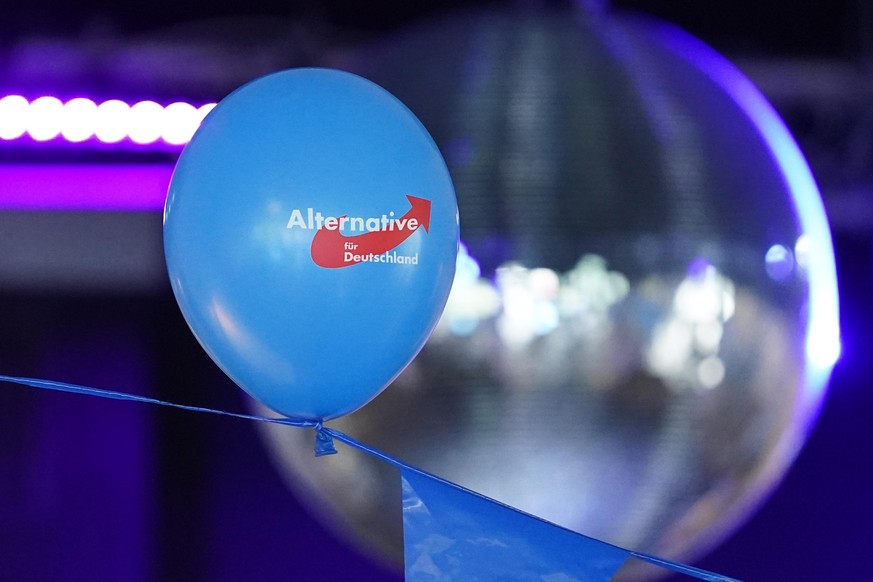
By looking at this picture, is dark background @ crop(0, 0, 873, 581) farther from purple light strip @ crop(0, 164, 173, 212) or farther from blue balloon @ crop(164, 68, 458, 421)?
blue balloon @ crop(164, 68, 458, 421)

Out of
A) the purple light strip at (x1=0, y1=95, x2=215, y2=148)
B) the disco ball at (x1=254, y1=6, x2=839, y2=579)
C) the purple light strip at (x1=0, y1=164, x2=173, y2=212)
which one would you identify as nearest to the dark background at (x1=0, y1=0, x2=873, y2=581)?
the purple light strip at (x1=0, y1=164, x2=173, y2=212)

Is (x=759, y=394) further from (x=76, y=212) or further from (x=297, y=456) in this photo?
(x=76, y=212)

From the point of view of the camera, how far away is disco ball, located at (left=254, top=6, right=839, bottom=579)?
1.31m

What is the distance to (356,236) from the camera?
3.50ft

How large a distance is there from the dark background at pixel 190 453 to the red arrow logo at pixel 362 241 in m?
1.94

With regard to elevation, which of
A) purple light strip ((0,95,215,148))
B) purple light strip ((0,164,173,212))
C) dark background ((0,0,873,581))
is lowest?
dark background ((0,0,873,581))

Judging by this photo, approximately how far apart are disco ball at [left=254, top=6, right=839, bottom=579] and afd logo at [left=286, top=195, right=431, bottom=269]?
217 mm

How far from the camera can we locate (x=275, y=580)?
3.18 meters

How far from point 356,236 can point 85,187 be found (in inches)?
86.7

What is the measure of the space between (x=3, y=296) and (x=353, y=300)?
248 cm

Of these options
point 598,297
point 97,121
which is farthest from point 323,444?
point 97,121

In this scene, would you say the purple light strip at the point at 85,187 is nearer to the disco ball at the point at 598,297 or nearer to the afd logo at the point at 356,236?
the disco ball at the point at 598,297

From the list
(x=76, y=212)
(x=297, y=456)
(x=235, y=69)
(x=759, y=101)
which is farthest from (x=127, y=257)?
(x=759, y=101)

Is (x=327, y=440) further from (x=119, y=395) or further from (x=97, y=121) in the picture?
(x=97, y=121)
